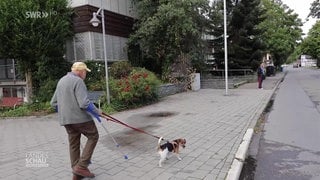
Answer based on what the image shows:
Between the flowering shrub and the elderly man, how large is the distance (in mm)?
8262

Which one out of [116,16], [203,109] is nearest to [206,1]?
[116,16]

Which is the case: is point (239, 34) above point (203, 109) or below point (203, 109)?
above

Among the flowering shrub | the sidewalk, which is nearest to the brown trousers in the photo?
the sidewalk

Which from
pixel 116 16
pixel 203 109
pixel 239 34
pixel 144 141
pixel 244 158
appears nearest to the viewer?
pixel 244 158

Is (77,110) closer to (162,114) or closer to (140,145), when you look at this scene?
(140,145)

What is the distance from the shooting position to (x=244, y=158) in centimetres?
633

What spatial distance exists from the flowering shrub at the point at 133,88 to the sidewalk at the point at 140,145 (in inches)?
36.8

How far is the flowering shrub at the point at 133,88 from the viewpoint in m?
13.6

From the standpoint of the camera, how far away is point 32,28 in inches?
557

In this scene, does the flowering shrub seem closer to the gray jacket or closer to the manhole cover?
the manhole cover

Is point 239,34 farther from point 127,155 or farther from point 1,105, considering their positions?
point 127,155

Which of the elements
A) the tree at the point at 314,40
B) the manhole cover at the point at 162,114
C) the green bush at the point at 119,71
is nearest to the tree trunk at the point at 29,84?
the green bush at the point at 119,71

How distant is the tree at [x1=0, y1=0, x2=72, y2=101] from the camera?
14.0 meters

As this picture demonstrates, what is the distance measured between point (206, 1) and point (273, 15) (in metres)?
25.6
